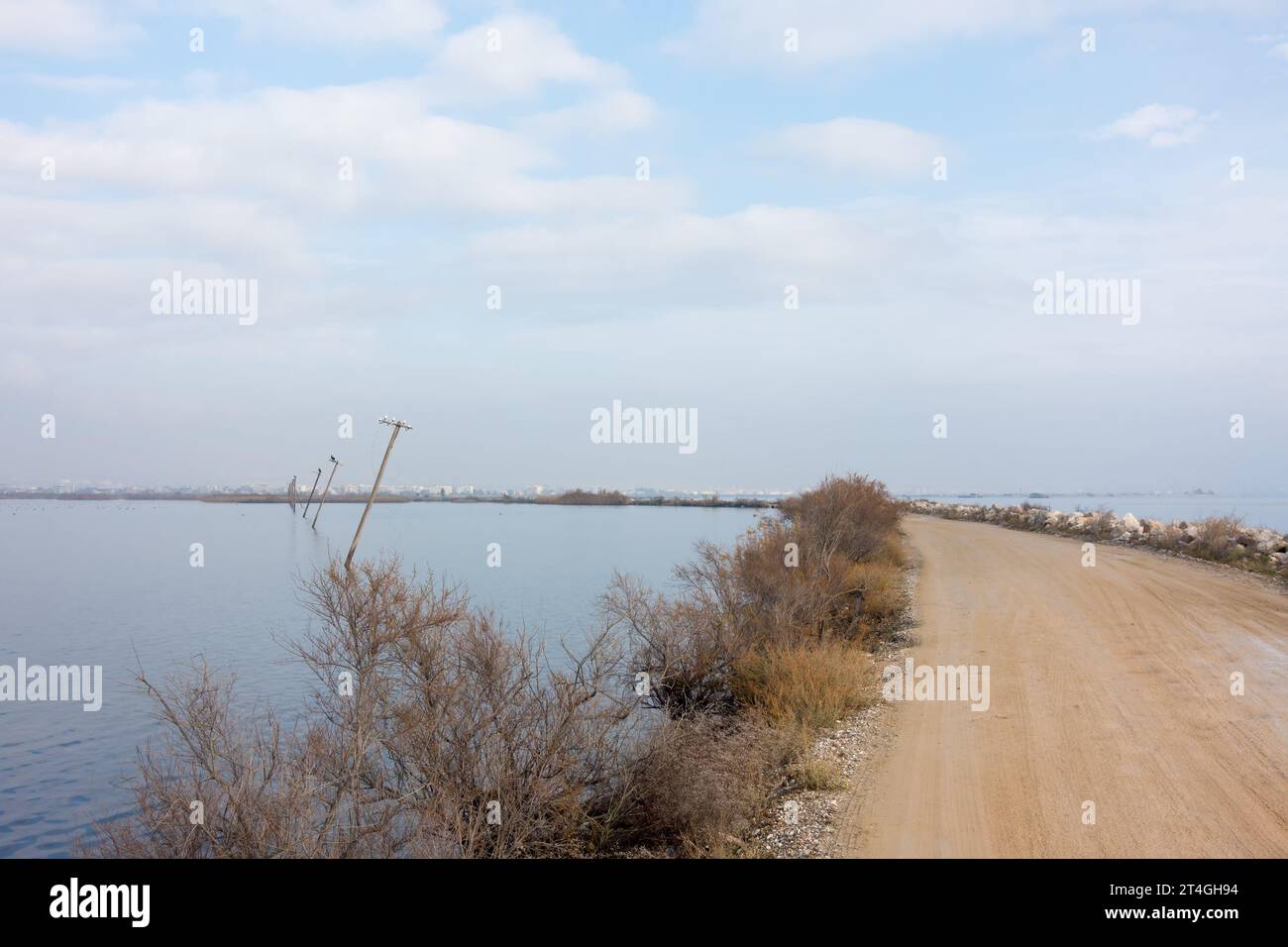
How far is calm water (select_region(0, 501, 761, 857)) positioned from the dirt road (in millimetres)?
7116

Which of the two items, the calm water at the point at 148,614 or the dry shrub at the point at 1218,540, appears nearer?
the calm water at the point at 148,614

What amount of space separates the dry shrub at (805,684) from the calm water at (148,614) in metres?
4.70

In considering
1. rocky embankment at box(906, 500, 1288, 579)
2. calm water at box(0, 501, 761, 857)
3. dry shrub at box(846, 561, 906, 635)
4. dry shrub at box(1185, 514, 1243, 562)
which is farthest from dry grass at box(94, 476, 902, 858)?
dry shrub at box(1185, 514, 1243, 562)

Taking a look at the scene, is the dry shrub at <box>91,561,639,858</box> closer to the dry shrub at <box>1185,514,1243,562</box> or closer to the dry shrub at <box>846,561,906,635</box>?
the dry shrub at <box>846,561,906,635</box>

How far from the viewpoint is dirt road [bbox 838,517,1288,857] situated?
24.1ft

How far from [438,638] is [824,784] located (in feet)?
14.7

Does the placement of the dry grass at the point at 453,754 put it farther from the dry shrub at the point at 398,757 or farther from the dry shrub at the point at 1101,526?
the dry shrub at the point at 1101,526

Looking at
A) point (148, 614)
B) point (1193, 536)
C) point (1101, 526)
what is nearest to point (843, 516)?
point (1193, 536)

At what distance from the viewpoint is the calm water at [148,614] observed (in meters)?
11.6

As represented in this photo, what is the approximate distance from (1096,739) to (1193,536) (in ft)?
81.4

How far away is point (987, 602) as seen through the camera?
20.5 meters

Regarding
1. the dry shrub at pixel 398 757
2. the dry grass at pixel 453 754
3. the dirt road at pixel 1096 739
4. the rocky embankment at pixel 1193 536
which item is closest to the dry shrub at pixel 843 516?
the dirt road at pixel 1096 739

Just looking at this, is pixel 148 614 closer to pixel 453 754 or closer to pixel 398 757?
pixel 398 757
